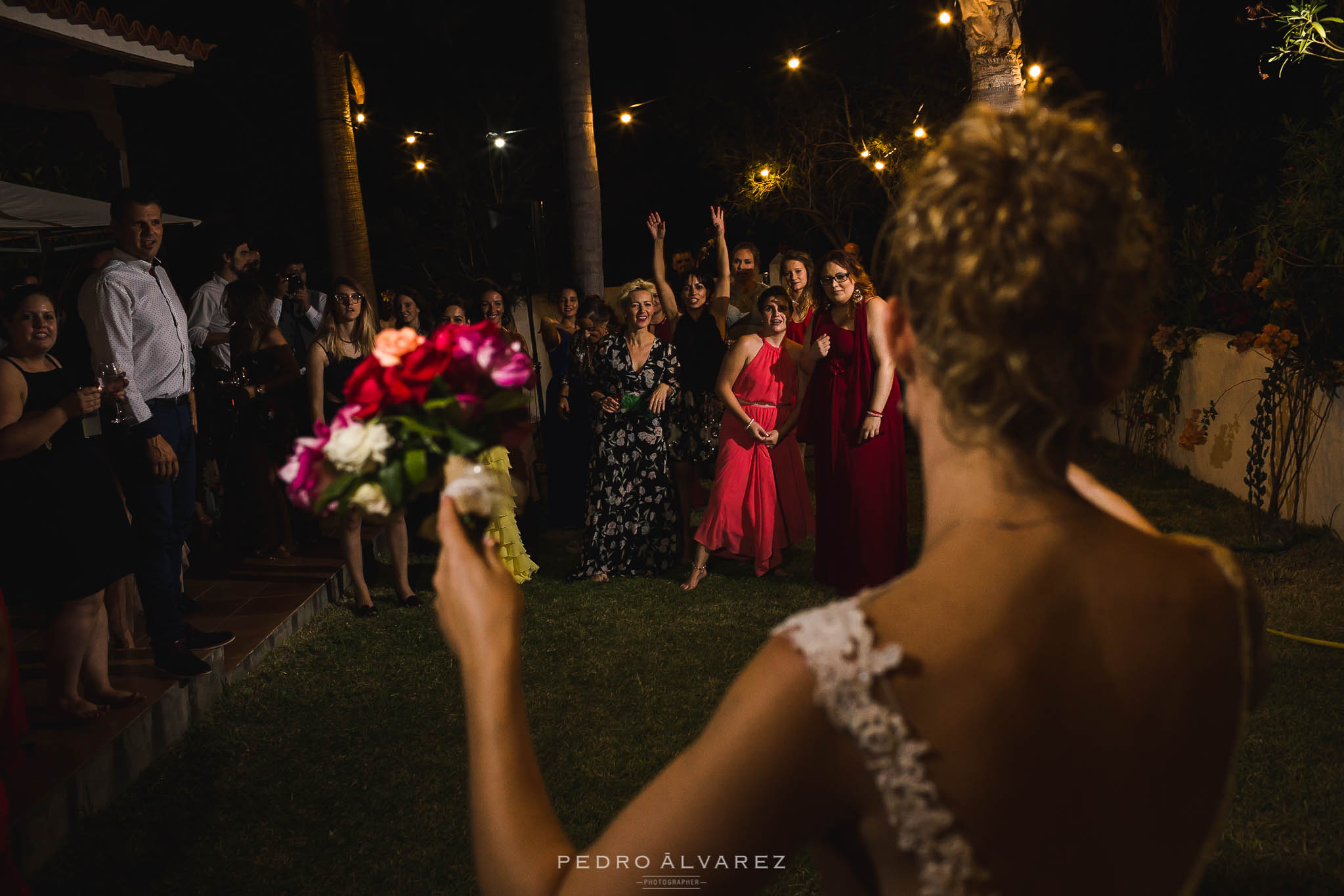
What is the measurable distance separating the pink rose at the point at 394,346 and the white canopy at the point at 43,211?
5.44m

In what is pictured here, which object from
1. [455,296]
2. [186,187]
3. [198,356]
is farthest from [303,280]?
[186,187]

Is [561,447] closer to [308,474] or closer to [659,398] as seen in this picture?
[659,398]

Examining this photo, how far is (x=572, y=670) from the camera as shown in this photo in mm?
4727

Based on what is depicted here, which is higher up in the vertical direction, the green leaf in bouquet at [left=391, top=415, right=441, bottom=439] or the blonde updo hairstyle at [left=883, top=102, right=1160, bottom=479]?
the blonde updo hairstyle at [left=883, top=102, right=1160, bottom=479]

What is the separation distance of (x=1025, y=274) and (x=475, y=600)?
2.20 feet

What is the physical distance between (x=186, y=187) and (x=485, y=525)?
74.8 ft

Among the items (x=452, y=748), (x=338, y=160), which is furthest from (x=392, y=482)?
(x=338, y=160)

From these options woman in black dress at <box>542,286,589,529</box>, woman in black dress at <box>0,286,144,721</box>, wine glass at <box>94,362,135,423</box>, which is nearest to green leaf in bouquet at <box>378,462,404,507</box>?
woman in black dress at <box>0,286,144,721</box>

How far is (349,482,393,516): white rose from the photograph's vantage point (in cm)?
134

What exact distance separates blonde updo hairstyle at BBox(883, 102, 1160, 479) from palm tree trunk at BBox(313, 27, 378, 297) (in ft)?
32.5

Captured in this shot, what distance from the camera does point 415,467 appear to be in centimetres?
133

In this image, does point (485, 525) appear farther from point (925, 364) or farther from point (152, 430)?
point (152, 430)

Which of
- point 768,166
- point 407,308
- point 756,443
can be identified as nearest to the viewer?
point 756,443

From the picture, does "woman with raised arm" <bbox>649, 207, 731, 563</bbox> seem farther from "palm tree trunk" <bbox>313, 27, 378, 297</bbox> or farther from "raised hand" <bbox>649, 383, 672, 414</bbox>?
"palm tree trunk" <bbox>313, 27, 378, 297</bbox>
